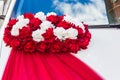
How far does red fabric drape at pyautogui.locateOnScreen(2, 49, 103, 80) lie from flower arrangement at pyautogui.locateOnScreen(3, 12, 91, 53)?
5 centimetres


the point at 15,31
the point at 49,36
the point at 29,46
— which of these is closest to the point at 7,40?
the point at 15,31

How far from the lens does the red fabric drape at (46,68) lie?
2057 millimetres

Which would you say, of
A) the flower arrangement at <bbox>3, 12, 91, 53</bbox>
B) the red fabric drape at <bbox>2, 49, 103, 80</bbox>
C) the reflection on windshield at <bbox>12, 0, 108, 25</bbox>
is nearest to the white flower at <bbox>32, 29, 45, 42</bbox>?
the flower arrangement at <bbox>3, 12, 91, 53</bbox>

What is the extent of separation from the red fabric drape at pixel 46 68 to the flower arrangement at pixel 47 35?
0.05 meters

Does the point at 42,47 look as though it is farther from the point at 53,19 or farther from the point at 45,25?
the point at 53,19

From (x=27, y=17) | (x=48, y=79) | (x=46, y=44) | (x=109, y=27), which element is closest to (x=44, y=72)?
(x=48, y=79)

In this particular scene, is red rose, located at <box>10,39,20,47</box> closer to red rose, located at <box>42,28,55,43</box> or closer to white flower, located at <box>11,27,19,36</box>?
white flower, located at <box>11,27,19,36</box>

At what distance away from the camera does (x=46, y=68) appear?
2117mm

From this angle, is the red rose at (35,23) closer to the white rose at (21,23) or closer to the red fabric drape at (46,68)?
the white rose at (21,23)

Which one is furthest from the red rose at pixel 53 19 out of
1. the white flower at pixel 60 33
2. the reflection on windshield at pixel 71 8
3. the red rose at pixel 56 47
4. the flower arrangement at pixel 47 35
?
the reflection on windshield at pixel 71 8

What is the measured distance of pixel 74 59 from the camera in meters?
2.22

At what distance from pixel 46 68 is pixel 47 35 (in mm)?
269

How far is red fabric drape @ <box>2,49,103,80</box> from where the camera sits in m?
2.06

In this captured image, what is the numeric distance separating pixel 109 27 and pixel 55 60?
2.34 ft
